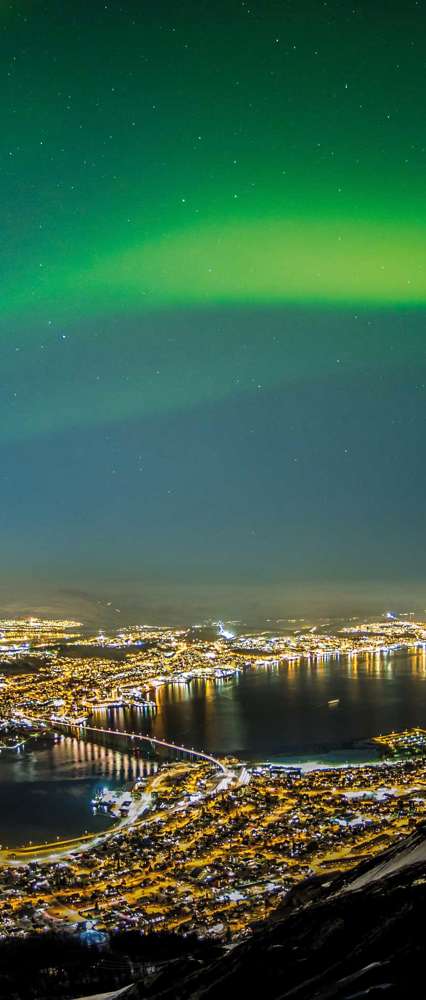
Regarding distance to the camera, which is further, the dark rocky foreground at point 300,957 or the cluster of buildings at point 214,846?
the cluster of buildings at point 214,846

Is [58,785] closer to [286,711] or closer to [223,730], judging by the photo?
[223,730]

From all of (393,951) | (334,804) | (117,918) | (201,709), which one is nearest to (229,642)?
(201,709)

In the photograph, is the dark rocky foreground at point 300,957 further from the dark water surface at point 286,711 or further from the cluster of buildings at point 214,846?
the dark water surface at point 286,711

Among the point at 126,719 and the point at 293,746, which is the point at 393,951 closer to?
the point at 293,746

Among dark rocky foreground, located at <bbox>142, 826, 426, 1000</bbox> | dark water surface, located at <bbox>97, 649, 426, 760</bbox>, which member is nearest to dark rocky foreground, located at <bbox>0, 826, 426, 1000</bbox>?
dark rocky foreground, located at <bbox>142, 826, 426, 1000</bbox>

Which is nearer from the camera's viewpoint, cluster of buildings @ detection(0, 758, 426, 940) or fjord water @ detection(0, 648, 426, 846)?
cluster of buildings @ detection(0, 758, 426, 940)

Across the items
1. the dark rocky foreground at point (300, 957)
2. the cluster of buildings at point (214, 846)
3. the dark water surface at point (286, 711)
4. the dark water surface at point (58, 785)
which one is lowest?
the dark water surface at point (286, 711)

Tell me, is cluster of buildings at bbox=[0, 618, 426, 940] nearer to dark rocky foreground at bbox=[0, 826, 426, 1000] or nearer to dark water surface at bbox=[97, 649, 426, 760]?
dark rocky foreground at bbox=[0, 826, 426, 1000]

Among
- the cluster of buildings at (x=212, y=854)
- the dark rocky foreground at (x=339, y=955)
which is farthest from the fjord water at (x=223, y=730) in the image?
the dark rocky foreground at (x=339, y=955)
